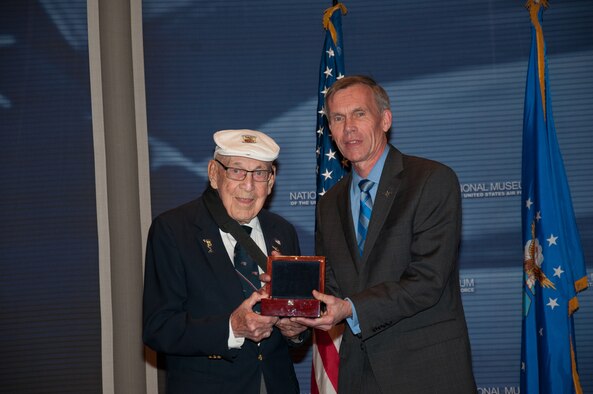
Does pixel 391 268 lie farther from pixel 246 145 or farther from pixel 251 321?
pixel 246 145

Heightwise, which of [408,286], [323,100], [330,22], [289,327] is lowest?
[289,327]

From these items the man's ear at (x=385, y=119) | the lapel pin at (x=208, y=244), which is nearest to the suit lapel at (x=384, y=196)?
the man's ear at (x=385, y=119)

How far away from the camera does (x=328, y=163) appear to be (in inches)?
182

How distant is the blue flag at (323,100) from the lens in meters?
4.60

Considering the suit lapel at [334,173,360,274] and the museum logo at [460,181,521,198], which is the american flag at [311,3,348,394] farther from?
the suit lapel at [334,173,360,274]

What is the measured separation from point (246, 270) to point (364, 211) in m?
0.60

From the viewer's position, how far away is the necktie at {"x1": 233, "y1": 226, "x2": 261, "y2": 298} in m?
2.47

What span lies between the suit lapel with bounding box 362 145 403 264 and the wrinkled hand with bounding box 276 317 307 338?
15.4 inches

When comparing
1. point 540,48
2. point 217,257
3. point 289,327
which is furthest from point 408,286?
point 540,48

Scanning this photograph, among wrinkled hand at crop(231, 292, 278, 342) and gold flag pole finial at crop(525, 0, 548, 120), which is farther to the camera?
gold flag pole finial at crop(525, 0, 548, 120)

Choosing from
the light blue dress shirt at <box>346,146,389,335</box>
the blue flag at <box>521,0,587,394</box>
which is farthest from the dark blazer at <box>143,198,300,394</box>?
the blue flag at <box>521,0,587,394</box>

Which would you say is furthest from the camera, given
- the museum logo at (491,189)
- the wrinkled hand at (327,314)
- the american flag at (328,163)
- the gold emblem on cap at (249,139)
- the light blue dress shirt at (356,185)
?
the museum logo at (491,189)

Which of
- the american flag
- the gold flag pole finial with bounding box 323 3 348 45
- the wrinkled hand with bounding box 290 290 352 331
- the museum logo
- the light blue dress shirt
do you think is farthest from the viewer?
the museum logo

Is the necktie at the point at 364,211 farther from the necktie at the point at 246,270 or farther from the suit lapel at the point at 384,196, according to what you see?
the necktie at the point at 246,270
